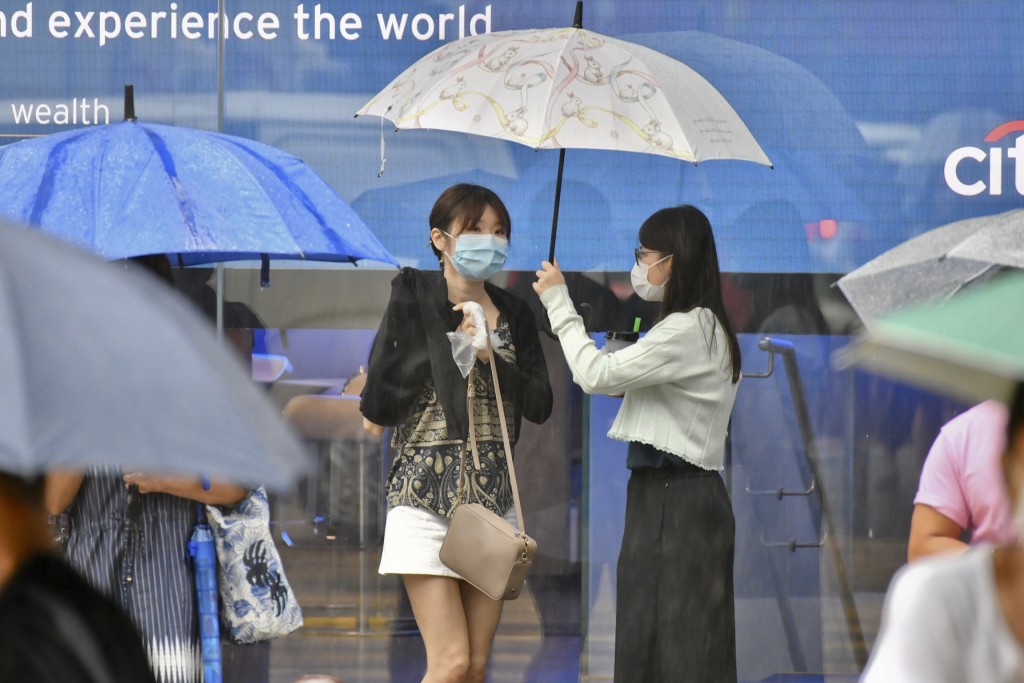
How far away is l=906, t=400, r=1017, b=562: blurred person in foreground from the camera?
11.8 feet

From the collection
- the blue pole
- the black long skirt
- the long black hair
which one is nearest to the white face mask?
the long black hair

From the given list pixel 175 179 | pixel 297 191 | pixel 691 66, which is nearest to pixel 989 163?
pixel 691 66

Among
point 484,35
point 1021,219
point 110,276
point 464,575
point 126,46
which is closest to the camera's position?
point 110,276

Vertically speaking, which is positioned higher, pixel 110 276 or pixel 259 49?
pixel 259 49

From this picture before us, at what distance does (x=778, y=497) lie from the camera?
6.22 metres

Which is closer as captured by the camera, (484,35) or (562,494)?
(484,35)

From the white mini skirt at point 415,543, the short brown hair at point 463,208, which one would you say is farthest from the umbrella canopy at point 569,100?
the white mini skirt at point 415,543

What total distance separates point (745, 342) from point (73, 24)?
9.79ft

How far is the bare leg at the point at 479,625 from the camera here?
4727 mm

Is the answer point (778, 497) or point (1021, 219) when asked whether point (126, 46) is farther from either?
point (1021, 219)

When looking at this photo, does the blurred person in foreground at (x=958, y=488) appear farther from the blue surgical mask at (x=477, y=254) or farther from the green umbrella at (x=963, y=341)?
the blue surgical mask at (x=477, y=254)

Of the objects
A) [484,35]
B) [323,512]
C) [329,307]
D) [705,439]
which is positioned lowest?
[323,512]

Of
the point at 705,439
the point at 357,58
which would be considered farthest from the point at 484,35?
the point at 705,439

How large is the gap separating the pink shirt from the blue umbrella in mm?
1639
